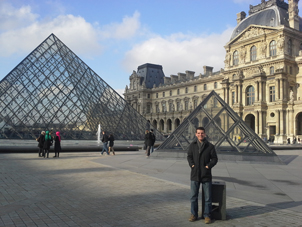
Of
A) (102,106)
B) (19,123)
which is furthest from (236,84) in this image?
(19,123)

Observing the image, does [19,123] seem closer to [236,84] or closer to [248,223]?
[248,223]

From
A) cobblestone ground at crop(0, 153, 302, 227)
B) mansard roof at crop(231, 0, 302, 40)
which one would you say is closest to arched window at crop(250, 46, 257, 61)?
mansard roof at crop(231, 0, 302, 40)

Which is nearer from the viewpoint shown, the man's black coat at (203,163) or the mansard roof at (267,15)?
the man's black coat at (203,163)

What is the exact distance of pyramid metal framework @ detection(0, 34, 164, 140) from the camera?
83.1 feet

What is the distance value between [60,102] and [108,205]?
2313 cm

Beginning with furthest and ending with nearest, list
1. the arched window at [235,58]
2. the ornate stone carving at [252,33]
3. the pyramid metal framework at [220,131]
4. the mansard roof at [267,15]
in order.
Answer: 1. the arched window at [235,58]
2. the ornate stone carving at [252,33]
3. the mansard roof at [267,15]
4. the pyramid metal framework at [220,131]

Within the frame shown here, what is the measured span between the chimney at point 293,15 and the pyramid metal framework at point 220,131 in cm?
4360

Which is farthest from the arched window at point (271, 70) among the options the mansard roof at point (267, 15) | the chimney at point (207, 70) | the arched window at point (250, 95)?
the chimney at point (207, 70)

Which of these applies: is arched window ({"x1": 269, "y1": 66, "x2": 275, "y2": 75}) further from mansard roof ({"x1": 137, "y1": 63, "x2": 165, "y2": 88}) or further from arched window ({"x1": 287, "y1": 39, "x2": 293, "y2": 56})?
mansard roof ({"x1": 137, "y1": 63, "x2": 165, "y2": 88})

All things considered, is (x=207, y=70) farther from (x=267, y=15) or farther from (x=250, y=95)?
(x=267, y=15)

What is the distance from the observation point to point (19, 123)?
81.9 feet

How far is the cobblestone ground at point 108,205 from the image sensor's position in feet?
14.1

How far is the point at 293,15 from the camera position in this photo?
163 ft

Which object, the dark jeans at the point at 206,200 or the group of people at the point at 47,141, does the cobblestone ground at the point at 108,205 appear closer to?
the dark jeans at the point at 206,200
